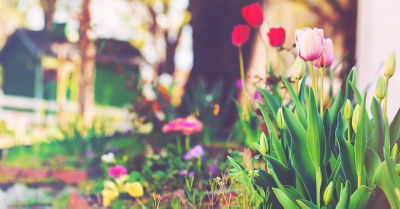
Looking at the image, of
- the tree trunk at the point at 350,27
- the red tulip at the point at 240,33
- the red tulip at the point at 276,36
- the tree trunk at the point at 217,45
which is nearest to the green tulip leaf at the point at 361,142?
the red tulip at the point at 276,36

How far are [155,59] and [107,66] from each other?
3.73m

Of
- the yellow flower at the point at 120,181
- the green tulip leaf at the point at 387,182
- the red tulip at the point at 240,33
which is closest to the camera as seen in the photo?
the green tulip leaf at the point at 387,182

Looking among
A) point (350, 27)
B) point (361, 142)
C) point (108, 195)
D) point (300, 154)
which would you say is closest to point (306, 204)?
point (300, 154)

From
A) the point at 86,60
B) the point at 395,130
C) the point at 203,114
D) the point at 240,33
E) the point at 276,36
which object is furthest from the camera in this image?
the point at 86,60

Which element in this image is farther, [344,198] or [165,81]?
[165,81]

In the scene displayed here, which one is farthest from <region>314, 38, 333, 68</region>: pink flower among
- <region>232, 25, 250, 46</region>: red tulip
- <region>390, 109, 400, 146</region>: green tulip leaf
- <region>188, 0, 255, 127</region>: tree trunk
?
<region>188, 0, 255, 127</region>: tree trunk

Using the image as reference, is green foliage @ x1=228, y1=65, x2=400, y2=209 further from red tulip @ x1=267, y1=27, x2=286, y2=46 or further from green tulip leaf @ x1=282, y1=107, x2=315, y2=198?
red tulip @ x1=267, y1=27, x2=286, y2=46

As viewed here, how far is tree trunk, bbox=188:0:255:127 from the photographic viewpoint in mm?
4848

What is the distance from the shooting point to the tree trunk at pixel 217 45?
485 centimetres

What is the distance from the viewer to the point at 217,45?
502cm

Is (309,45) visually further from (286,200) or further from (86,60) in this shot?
(86,60)

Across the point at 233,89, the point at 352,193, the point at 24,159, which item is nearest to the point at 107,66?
the point at 24,159

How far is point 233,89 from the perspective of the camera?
4488 mm

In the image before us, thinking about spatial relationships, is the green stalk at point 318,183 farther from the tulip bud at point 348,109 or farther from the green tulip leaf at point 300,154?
the tulip bud at point 348,109
